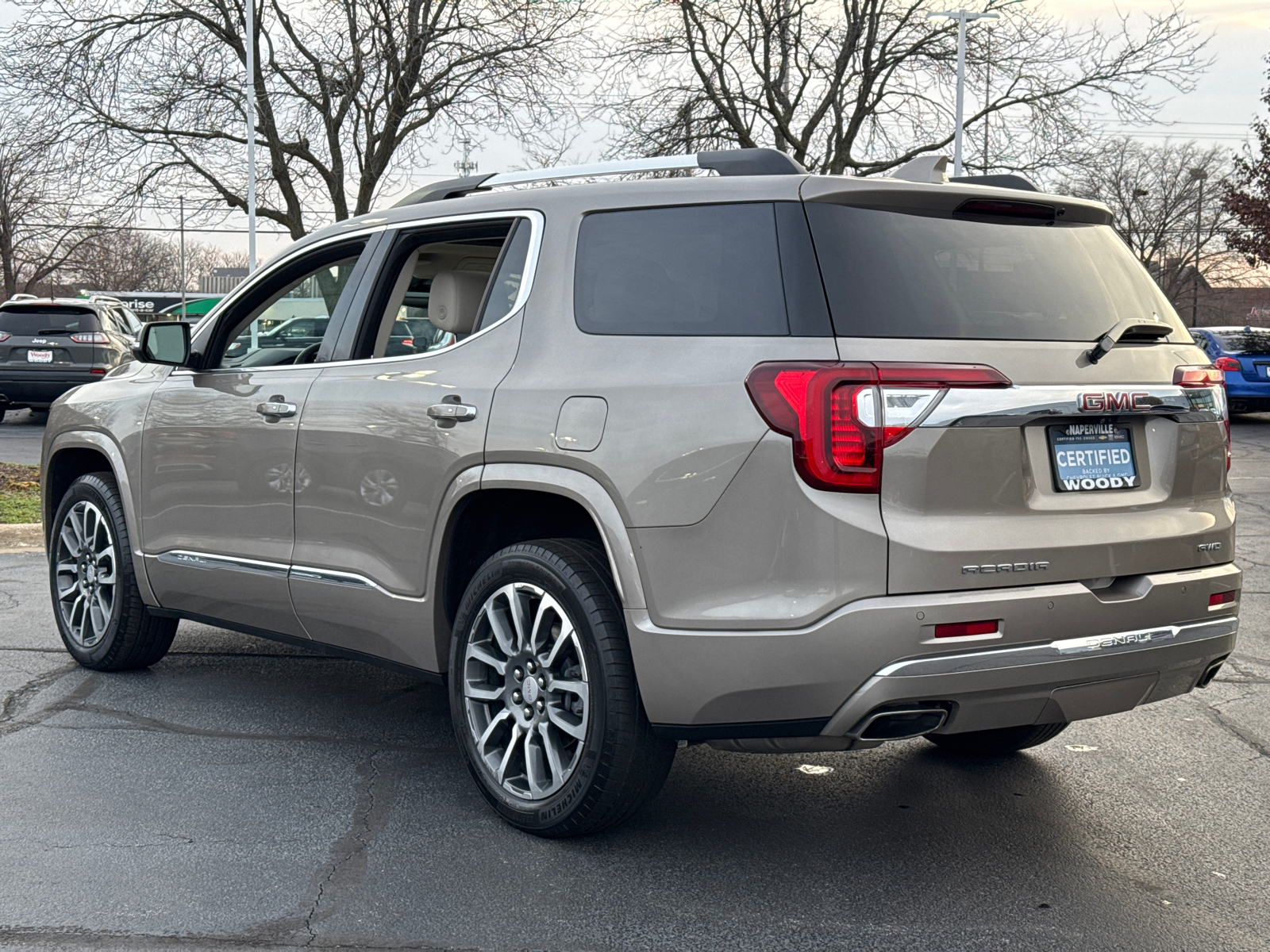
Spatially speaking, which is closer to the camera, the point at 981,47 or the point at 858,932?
the point at 858,932

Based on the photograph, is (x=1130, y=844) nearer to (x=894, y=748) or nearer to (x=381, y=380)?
(x=894, y=748)

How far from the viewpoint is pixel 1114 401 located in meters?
3.60

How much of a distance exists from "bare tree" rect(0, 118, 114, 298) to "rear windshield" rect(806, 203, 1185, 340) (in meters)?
27.5

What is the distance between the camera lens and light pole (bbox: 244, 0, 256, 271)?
2648 cm

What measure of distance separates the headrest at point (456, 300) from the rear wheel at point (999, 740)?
6.92 ft

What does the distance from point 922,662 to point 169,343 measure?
3.38 m

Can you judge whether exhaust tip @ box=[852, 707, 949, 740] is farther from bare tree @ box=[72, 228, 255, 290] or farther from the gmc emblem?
bare tree @ box=[72, 228, 255, 290]

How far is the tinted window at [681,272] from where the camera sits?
3.54m

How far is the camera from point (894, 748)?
4.93 m

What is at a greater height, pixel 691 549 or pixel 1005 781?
pixel 691 549

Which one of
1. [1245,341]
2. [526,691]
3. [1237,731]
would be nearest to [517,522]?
[526,691]

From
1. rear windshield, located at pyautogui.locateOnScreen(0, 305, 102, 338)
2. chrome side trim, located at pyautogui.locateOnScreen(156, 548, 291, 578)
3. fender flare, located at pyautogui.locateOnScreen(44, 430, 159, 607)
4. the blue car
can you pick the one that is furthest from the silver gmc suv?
the blue car

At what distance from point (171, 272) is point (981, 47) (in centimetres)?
9122

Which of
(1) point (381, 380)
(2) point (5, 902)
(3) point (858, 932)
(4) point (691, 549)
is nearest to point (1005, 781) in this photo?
(3) point (858, 932)
